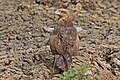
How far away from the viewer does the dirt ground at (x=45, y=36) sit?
6.38 meters

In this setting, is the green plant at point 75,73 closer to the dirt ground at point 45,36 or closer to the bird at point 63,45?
the bird at point 63,45

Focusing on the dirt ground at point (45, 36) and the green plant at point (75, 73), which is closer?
the green plant at point (75, 73)

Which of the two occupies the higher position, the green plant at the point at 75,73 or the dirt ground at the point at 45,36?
the green plant at the point at 75,73

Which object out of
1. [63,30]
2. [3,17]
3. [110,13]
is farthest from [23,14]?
[63,30]

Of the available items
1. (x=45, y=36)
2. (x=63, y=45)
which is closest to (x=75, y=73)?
(x=63, y=45)

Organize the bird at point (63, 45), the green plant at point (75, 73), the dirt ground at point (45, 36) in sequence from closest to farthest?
the green plant at point (75, 73)
the bird at point (63, 45)
the dirt ground at point (45, 36)

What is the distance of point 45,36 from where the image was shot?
25.0ft

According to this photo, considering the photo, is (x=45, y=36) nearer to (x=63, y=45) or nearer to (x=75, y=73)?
(x=63, y=45)

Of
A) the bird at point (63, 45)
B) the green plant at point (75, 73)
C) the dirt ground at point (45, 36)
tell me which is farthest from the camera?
the dirt ground at point (45, 36)

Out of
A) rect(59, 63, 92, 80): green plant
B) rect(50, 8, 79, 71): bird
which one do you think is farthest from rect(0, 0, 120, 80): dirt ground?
rect(59, 63, 92, 80): green plant

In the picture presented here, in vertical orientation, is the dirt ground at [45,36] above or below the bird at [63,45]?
below

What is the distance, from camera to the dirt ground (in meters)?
6.38

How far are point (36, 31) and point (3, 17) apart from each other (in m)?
0.78

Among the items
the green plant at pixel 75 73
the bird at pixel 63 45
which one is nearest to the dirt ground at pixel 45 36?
the bird at pixel 63 45
